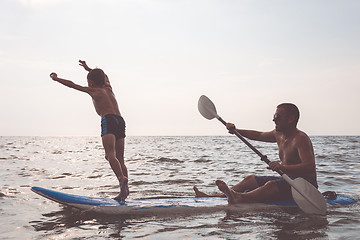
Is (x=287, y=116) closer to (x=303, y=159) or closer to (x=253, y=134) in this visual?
(x=303, y=159)

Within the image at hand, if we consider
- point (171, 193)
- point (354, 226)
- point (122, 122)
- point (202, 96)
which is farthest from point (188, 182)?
point (354, 226)

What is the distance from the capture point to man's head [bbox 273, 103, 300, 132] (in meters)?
4.66

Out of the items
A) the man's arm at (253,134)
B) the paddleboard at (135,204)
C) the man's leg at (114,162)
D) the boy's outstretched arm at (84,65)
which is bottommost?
the paddleboard at (135,204)

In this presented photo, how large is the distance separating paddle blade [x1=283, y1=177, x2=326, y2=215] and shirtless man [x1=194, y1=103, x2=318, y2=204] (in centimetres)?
13

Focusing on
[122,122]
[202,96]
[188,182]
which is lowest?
[188,182]

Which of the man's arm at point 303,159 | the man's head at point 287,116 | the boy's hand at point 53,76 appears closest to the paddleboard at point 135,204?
the man's arm at point 303,159

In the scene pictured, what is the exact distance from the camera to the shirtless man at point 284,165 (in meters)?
4.51

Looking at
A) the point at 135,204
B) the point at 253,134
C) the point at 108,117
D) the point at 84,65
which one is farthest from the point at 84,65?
the point at 253,134

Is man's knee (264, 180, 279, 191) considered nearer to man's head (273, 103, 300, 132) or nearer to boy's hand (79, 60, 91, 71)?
man's head (273, 103, 300, 132)

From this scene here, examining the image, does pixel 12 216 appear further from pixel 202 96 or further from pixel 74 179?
pixel 74 179

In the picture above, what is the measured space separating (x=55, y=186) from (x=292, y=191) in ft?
16.8

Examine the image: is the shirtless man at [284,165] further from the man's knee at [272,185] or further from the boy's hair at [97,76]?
the boy's hair at [97,76]

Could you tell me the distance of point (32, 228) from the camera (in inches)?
158

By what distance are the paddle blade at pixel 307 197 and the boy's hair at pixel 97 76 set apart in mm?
3076
